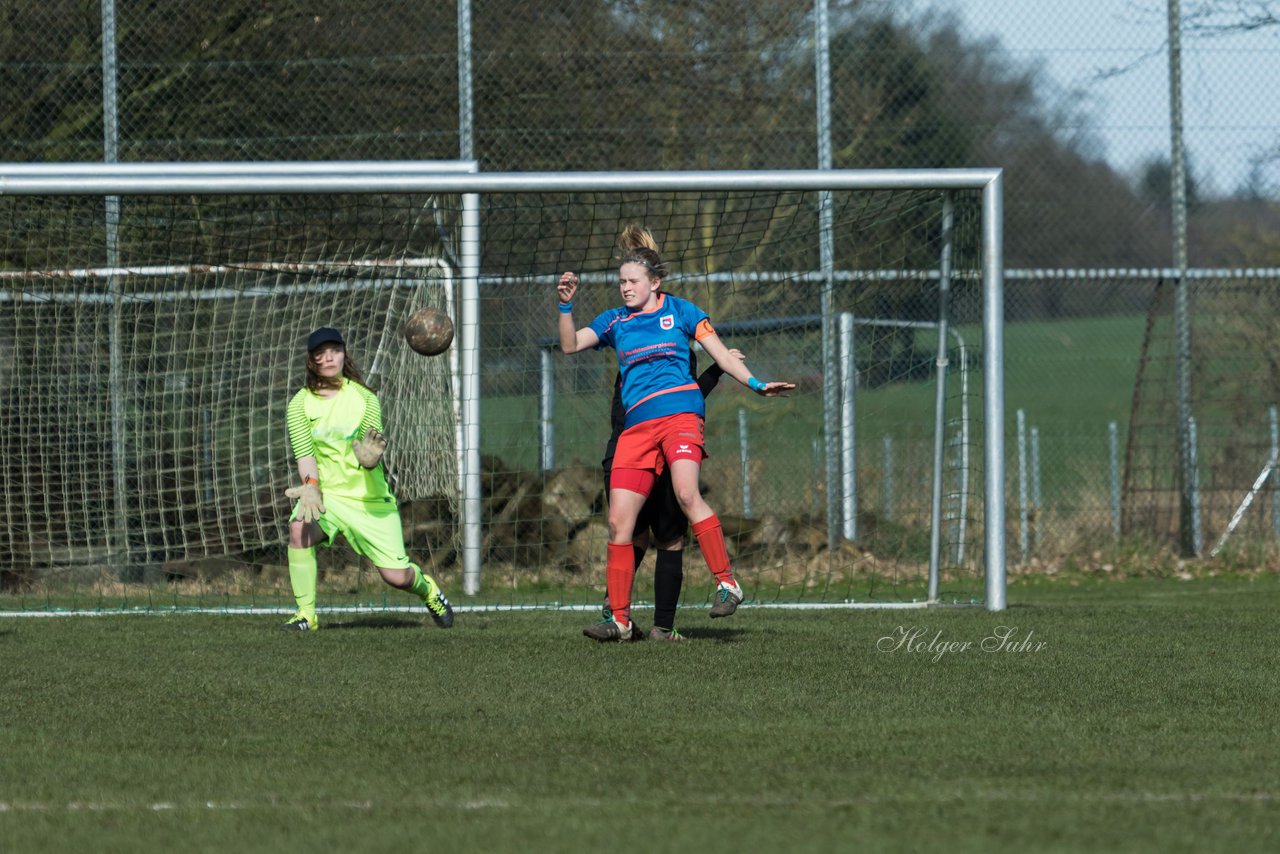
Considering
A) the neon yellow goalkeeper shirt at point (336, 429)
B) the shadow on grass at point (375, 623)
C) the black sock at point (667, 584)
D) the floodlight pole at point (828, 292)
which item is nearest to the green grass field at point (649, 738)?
the shadow on grass at point (375, 623)

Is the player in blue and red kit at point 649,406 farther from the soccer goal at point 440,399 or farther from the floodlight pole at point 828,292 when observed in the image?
the floodlight pole at point 828,292

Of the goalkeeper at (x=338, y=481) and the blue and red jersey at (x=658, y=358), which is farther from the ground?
the blue and red jersey at (x=658, y=358)

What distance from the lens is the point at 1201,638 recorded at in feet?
25.4

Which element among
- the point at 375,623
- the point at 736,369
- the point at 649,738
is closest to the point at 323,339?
the point at 375,623

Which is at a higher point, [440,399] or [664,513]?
[440,399]

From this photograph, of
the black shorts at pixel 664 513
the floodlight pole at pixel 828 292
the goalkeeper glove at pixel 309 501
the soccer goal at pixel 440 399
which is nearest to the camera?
the black shorts at pixel 664 513

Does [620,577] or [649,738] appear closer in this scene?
[649,738]

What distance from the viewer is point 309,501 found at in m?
8.02

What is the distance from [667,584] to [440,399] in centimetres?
372

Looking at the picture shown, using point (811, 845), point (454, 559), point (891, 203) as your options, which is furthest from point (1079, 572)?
point (811, 845)

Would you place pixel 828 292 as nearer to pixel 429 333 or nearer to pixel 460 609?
pixel 460 609

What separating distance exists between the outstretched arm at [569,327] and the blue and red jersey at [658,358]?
0.14 meters

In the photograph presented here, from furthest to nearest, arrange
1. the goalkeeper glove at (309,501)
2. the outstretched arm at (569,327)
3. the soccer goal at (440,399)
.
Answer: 1. the soccer goal at (440,399)
2. the goalkeeper glove at (309,501)
3. the outstretched arm at (569,327)

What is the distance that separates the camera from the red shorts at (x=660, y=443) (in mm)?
7289
